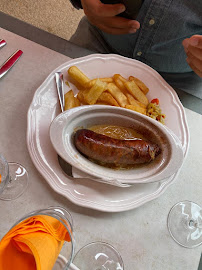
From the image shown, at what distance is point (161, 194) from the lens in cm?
89

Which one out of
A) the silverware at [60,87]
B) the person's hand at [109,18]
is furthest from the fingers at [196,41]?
the silverware at [60,87]

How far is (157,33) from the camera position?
1.12 m

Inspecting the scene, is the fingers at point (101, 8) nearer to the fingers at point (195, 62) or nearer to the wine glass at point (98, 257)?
the fingers at point (195, 62)

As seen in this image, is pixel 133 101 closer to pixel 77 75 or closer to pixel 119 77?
pixel 119 77

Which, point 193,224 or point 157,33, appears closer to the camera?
point 193,224

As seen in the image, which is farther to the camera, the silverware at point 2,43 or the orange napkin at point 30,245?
the silverware at point 2,43

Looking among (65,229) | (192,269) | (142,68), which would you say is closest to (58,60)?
(142,68)

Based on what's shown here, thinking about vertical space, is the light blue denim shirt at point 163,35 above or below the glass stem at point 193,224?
above

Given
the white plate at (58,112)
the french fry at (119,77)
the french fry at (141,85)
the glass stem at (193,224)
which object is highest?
the french fry at (119,77)

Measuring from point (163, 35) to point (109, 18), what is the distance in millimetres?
243

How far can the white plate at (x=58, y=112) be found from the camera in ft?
2.83

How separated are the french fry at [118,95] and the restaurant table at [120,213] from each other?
1.00 feet

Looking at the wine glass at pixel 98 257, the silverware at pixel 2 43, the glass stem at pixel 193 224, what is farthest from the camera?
the silverware at pixel 2 43

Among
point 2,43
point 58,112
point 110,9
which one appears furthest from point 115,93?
point 2,43
